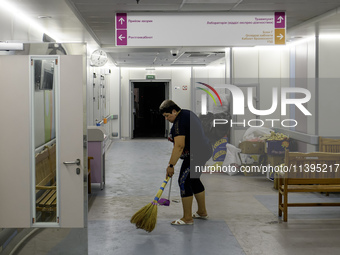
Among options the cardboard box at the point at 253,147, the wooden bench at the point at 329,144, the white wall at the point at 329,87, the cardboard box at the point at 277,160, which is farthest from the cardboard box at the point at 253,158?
the wooden bench at the point at 329,144

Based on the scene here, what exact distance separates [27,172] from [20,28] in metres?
2.46

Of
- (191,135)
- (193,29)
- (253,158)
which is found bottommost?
(253,158)

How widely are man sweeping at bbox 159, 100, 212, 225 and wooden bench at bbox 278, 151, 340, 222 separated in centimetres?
104

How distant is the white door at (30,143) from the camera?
4.07 metres

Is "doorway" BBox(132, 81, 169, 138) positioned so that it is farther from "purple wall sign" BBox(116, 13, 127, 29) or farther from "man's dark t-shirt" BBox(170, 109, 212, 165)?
"man's dark t-shirt" BBox(170, 109, 212, 165)

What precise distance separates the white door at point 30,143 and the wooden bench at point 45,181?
0.43ft

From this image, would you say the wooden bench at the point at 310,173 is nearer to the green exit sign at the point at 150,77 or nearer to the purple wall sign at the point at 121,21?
the purple wall sign at the point at 121,21

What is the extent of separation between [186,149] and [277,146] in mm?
3557

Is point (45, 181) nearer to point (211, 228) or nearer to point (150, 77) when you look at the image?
point (211, 228)

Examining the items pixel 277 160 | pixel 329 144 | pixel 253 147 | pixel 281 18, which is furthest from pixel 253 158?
pixel 281 18

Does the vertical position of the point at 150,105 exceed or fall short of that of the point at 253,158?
it exceeds it

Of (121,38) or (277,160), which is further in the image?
(277,160)

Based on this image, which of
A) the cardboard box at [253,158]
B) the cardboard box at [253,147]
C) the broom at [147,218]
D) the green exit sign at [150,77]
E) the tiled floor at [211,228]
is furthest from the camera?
the green exit sign at [150,77]

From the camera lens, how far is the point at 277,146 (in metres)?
8.67
